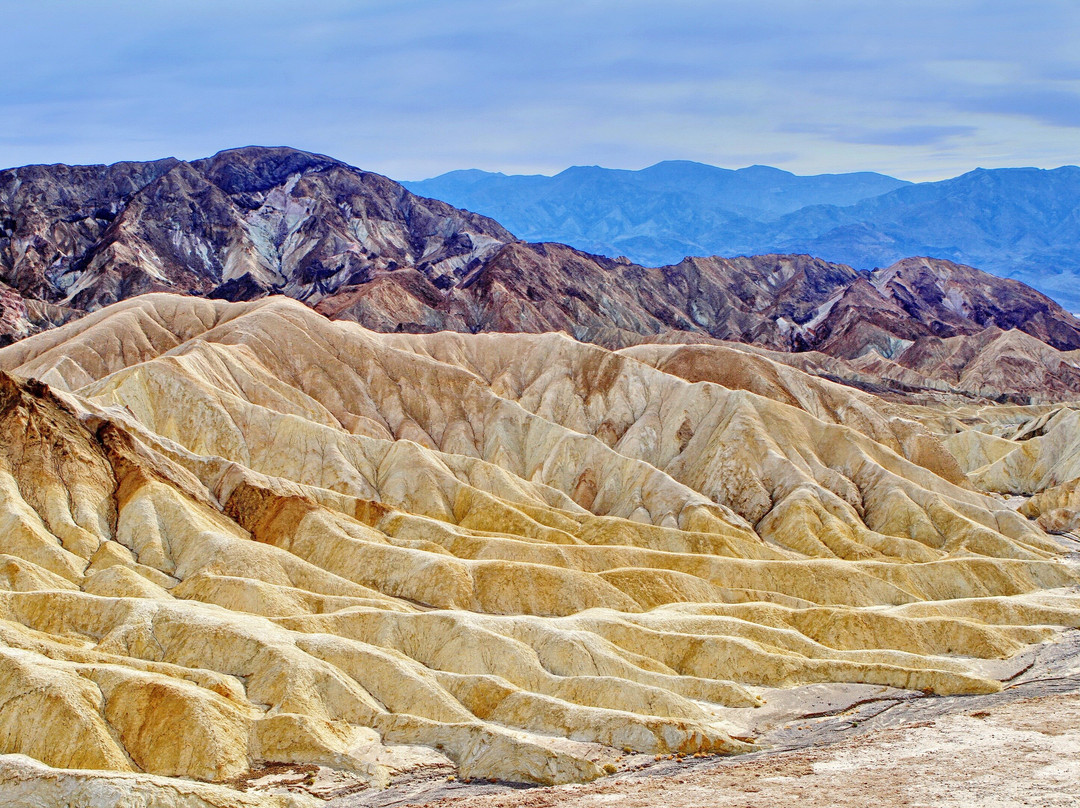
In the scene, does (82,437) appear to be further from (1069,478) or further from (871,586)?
(1069,478)

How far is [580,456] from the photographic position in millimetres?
107812

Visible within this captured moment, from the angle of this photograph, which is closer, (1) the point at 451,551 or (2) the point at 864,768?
(2) the point at 864,768

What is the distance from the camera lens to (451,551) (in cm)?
8031

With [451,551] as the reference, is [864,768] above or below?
below

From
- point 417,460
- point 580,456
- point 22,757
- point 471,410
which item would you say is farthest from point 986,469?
point 22,757

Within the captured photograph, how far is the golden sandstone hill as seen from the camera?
46.8m

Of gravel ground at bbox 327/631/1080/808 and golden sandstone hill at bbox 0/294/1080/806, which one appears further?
golden sandstone hill at bbox 0/294/1080/806

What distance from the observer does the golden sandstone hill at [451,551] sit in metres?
Answer: 46.8

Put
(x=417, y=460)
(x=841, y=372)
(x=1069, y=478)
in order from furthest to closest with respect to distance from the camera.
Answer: (x=841, y=372) < (x=1069, y=478) < (x=417, y=460)

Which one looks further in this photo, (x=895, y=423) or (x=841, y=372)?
(x=841, y=372)

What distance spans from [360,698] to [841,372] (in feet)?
526

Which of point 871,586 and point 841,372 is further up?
point 841,372

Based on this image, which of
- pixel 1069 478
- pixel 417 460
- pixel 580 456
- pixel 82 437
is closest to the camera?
pixel 82 437

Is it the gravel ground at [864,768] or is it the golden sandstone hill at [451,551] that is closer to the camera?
the gravel ground at [864,768]
